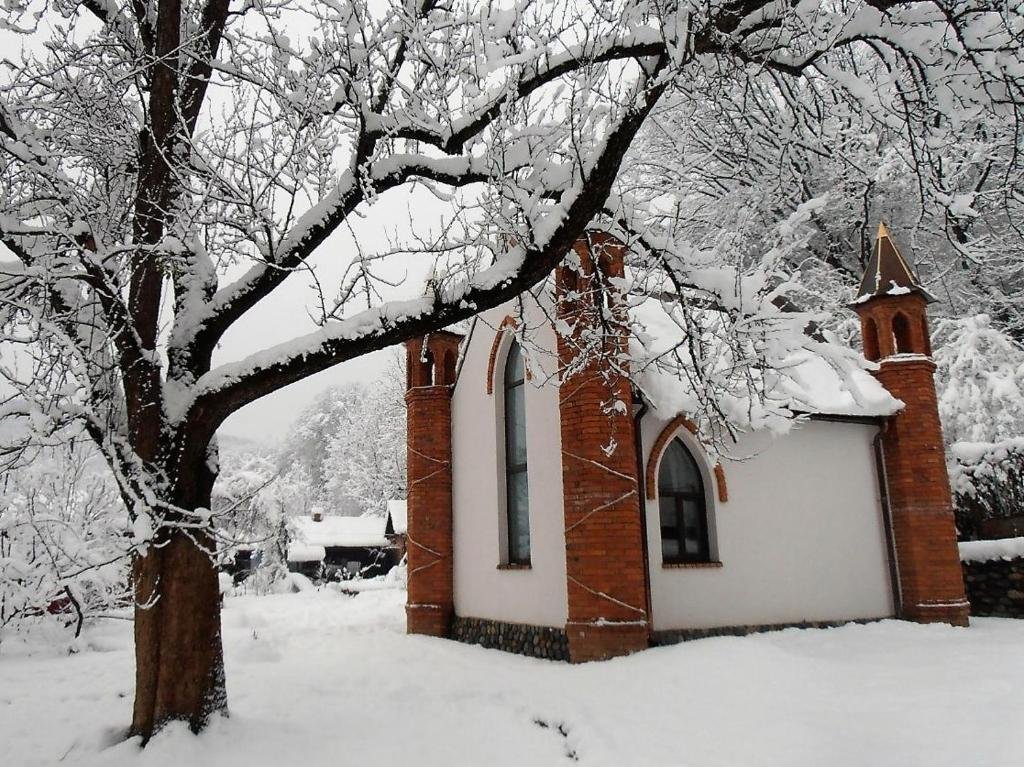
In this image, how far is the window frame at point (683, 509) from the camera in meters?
9.16

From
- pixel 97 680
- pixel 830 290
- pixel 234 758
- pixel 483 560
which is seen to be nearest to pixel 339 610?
pixel 483 560

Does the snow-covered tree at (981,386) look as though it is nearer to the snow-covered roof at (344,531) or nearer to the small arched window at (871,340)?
the small arched window at (871,340)

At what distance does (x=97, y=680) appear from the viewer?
324 inches

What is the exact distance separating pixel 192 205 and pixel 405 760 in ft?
14.7

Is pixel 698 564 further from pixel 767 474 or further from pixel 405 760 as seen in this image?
pixel 405 760

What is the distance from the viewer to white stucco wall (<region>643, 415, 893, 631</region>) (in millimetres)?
8883

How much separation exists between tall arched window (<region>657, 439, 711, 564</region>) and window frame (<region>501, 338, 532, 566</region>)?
73.9 inches

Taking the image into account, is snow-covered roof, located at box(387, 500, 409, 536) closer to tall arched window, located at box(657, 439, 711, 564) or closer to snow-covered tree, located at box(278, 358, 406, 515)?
snow-covered tree, located at box(278, 358, 406, 515)

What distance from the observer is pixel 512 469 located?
34.7 feet

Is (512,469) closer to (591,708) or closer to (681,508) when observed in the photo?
(681,508)

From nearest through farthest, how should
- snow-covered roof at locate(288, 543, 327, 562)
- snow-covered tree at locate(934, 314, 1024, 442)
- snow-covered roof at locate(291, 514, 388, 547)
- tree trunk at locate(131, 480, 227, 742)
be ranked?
1. tree trunk at locate(131, 480, 227, 742)
2. snow-covered tree at locate(934, 314, 1024, 442)
3. snow-covered roof at locate(288, 543, 327, 562)
4. snow-covered roof at locate(291, 514, 388, 547)

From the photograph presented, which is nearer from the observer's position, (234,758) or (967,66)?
(234,758)

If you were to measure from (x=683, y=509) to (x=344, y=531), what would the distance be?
32207mm

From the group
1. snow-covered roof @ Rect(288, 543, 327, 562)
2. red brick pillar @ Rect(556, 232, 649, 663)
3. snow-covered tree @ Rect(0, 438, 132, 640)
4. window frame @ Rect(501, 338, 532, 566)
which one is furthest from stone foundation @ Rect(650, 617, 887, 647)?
snow-covered roof @ Rect(288, 543, 327, 562)
